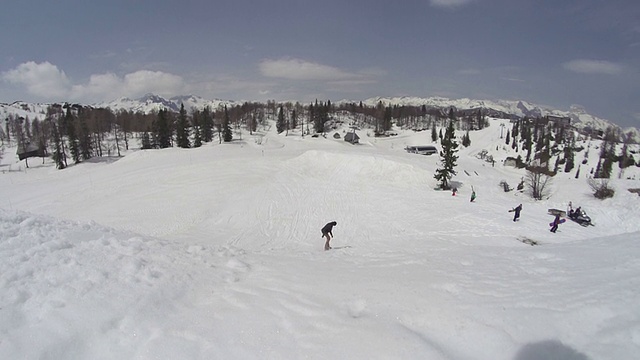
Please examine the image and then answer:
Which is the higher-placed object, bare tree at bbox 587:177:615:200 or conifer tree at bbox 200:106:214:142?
conifer tree at bbox 200:106:214:142

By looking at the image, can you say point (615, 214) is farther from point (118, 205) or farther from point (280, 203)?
point (118, 205)

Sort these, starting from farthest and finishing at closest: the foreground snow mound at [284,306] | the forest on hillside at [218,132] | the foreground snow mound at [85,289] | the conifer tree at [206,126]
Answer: the conifer tree at [206,126] → the forest on hillside at [218,132] → the foreground snow mound at [284,306] → the foreground snow mound at [85,289]

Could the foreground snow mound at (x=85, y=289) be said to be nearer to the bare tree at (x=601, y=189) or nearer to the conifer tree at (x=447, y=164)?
the conifer tree at (x=447, y=164)

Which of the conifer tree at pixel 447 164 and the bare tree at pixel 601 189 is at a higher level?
the conifer tree at pixel 447 164

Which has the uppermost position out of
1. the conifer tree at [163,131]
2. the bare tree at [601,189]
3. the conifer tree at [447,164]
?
the conifer tree at [163,131]

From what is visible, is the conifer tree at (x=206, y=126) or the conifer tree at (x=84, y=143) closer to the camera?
the conifer tree at (x=84, y=143)

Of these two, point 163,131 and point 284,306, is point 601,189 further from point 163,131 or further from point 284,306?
point 163,131

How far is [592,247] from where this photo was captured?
893 cm

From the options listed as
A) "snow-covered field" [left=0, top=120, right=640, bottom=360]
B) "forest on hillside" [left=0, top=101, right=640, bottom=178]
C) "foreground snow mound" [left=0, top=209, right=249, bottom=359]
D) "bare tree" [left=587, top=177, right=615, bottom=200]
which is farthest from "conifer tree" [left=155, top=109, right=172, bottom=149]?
"bare tree" [left=587, top=177, right=615, bottom=200]

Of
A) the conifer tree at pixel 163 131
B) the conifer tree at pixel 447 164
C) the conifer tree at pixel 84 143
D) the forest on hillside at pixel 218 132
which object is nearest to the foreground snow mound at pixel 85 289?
the conifer tree at pixel 447 164

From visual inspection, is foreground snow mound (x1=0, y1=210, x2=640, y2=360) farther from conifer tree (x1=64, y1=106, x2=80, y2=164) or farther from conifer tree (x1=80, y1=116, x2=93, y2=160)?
conifer tree (x1=80, y1=116, x2=93, y2=160)

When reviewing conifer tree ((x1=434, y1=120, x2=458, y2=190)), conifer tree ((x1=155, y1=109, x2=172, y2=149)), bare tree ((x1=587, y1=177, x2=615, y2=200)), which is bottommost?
bare tree ((x1=587, y1=177, x2=615, y2=200))

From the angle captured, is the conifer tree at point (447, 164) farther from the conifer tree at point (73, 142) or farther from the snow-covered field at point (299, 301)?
the conifer tree at point (73, 142)

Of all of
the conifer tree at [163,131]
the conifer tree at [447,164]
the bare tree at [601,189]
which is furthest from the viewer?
the conifer tree at [163,131]
